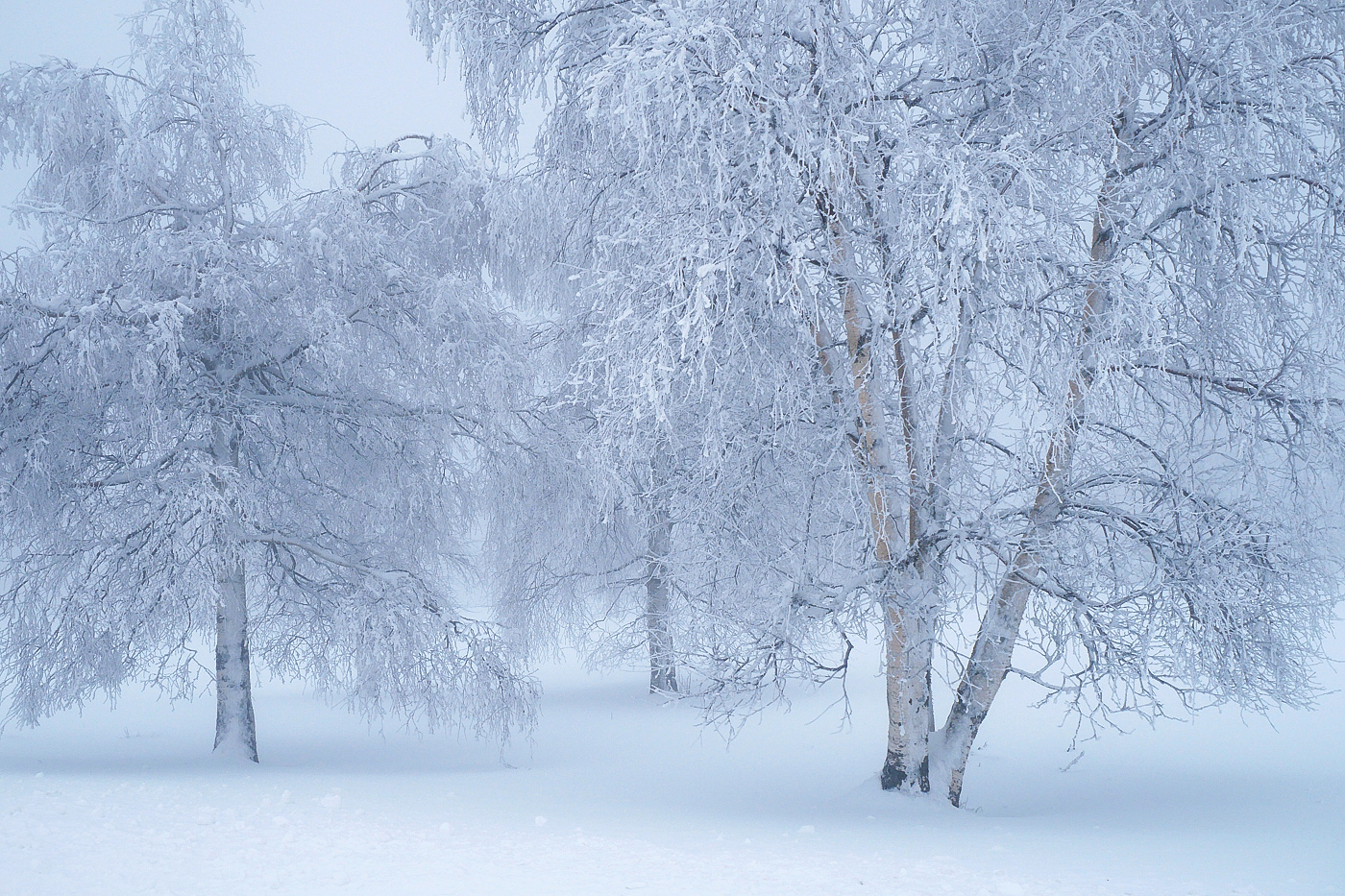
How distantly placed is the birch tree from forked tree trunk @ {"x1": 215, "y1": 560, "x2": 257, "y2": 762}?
4.57 m

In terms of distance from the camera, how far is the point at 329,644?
28.6ft

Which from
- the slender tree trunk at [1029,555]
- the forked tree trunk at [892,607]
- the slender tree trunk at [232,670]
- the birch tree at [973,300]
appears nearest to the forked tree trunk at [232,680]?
the slender tree trunk at [232,670]

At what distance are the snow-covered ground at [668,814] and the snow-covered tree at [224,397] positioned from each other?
40.9 inches

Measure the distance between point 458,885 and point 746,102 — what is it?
4.16 m

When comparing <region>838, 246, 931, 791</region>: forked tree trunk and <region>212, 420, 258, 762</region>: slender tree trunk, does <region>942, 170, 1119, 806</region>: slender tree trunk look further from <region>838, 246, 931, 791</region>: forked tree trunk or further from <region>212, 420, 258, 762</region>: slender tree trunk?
<region>212, 420, 258, 762</region>: slender tree trunk

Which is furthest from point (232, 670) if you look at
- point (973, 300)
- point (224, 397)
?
point (973, 300)

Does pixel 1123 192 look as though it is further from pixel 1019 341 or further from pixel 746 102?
pixel 746 102

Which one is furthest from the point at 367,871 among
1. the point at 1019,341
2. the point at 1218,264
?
the point at 1218,264

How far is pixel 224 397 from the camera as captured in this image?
8336 millimetres

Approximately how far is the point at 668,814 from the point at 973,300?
3.85m

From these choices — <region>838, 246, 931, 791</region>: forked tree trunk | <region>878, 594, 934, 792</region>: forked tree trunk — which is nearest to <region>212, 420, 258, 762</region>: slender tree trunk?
<region>838, 246, 931, 791</region>: forked tree trunk

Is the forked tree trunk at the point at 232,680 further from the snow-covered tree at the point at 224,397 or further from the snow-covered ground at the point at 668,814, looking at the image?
the snow-covered ground at the point at 668,814

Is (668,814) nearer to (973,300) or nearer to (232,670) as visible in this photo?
(973,300)

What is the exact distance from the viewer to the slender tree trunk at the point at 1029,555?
18.3 feet
